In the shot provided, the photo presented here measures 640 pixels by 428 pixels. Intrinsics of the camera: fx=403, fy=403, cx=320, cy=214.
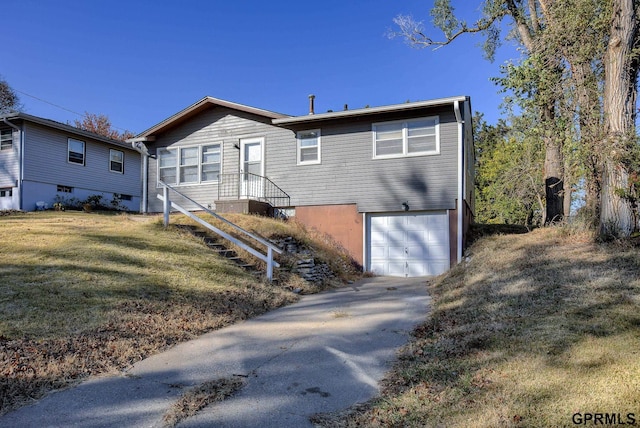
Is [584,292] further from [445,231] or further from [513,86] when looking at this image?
[445,231]

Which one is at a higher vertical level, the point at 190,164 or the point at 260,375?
the point at 190,164

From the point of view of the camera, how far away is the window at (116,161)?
71.0ft

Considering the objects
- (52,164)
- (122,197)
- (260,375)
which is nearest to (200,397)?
(260,375)

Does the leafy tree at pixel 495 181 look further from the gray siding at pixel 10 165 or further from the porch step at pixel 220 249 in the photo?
the gray siding at pixel 10 165

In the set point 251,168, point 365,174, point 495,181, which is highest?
point 251,168

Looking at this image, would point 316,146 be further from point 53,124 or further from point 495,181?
point 53,124

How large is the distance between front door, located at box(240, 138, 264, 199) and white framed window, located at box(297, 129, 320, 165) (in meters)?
1.53

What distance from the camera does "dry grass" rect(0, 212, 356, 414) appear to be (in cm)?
417

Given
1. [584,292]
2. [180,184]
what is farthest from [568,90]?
[180,184]

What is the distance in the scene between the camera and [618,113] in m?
7.56

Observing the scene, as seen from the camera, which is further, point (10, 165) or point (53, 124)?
point (53, 124)

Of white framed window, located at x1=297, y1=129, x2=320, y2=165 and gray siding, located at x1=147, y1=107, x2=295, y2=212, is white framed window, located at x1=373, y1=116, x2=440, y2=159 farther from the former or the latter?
gray siding, located at x1=147, y1=107, x2=295, y2=212

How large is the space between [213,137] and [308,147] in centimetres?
407

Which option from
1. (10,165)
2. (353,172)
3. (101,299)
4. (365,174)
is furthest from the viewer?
(10,165)
